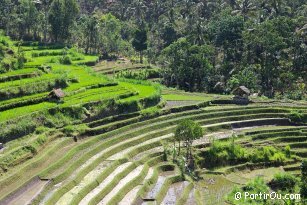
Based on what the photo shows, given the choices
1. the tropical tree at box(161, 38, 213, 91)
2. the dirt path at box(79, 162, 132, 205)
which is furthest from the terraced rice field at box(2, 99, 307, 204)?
the tropical tree at box(161, 38, 213, 91)

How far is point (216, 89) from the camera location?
168ft

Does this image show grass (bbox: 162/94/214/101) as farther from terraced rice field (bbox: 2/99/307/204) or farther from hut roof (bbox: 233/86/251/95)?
terraced rice field (bbox: 2/99/307/204)

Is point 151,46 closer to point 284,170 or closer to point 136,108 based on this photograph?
point 136,108

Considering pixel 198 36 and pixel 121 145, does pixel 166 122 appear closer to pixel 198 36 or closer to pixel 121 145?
pixel 121 145

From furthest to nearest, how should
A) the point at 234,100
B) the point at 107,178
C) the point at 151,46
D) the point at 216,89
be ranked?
1. the point at 151,46
2. the point at 216,89
3. the point at 234,100
4. the point at 107,178

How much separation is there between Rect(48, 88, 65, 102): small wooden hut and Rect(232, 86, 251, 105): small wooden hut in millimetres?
17237

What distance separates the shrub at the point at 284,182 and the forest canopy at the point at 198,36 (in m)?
19.1

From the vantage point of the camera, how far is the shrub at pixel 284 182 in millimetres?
28844

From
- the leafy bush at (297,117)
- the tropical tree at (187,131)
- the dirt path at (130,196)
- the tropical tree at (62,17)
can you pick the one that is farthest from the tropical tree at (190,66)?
the dirt path at (130,196)

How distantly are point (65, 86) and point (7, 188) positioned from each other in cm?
1535

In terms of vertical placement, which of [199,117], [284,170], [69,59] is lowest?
[284,170]

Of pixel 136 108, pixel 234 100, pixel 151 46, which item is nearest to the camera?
pixel 136 108

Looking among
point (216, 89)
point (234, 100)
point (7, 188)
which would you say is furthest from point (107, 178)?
point (216, 89)

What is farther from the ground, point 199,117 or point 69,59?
point 69,59
